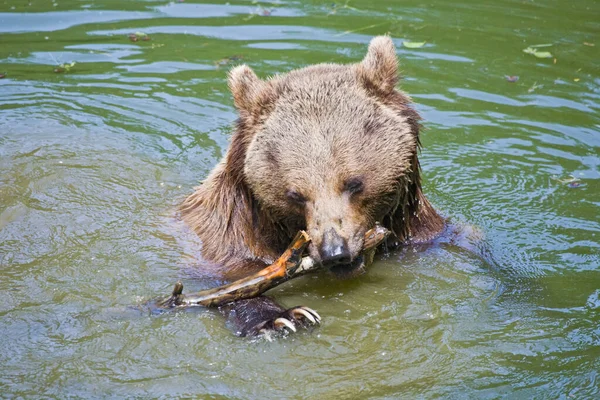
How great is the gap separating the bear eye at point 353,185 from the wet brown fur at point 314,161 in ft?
0.10

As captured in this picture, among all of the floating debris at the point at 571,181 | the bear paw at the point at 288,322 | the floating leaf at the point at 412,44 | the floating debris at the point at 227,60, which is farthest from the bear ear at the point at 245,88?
the floating leaf at the point at 412,44

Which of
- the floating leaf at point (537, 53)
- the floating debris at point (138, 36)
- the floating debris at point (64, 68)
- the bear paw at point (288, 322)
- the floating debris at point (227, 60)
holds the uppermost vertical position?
the floating debris at point (138, 36)

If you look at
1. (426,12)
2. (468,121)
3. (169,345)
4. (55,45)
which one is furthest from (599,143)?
(55,45)

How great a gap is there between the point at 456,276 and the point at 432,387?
67.2 inches

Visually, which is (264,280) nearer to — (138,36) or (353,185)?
(353,185)

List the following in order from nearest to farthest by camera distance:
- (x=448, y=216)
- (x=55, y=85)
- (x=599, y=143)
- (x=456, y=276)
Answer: (x=456, y=276), (x=448, y=216), (x=599, y=143), (x=55, y=85)

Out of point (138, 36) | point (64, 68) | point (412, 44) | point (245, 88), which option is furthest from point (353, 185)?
point (138, 36)

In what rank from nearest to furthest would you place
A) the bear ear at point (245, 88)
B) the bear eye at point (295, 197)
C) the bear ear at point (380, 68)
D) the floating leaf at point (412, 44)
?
the bear eye at point (295, 197), the bear ear at point (380, 68), the bear ear at point (245, 88), the floating leaf at point (412, 44)

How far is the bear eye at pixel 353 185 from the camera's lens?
599cm

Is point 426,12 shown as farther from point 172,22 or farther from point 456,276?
point 456,276

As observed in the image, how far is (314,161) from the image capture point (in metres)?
5.97

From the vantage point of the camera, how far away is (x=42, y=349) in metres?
5.76

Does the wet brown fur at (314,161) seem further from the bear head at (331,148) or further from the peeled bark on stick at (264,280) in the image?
the peeled bark on stick at (264,280)

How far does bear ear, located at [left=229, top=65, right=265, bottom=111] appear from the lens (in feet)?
21.6
